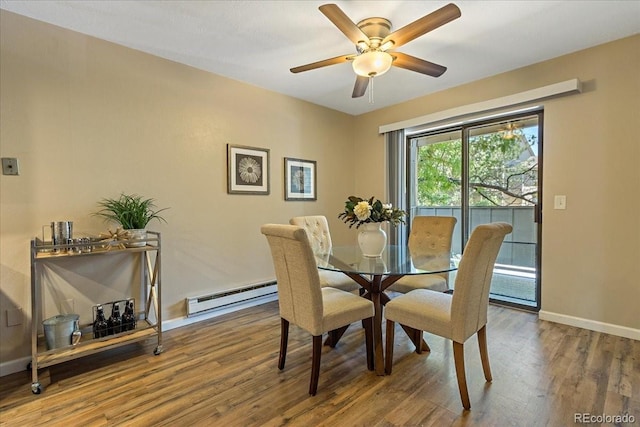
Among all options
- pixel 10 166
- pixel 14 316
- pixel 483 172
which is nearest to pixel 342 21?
pixel 10 166

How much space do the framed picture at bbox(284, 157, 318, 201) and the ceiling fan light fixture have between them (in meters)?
1.82

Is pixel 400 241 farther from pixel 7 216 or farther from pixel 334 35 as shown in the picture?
pixel 7 216

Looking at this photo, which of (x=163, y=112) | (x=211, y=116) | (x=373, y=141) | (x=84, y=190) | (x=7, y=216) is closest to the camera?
(x=7, y=216)

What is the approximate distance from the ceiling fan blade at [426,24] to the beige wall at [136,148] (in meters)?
1.86

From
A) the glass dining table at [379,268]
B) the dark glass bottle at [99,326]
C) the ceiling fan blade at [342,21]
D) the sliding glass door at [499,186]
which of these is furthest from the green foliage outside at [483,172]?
the dark glass bottle at [99,326]

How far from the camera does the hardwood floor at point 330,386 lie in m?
1.64

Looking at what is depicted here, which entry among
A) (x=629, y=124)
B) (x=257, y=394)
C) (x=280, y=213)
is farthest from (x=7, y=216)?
(x=629, y=124)

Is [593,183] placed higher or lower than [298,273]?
higher

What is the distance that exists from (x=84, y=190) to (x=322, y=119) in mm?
2820

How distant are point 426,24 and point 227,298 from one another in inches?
114

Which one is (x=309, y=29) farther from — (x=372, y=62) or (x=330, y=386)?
(x=330, y=386)

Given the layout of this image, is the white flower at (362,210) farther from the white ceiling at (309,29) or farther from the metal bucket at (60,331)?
the metal bucket at (60,331)

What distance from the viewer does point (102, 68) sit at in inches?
97.3

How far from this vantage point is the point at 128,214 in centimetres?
239
